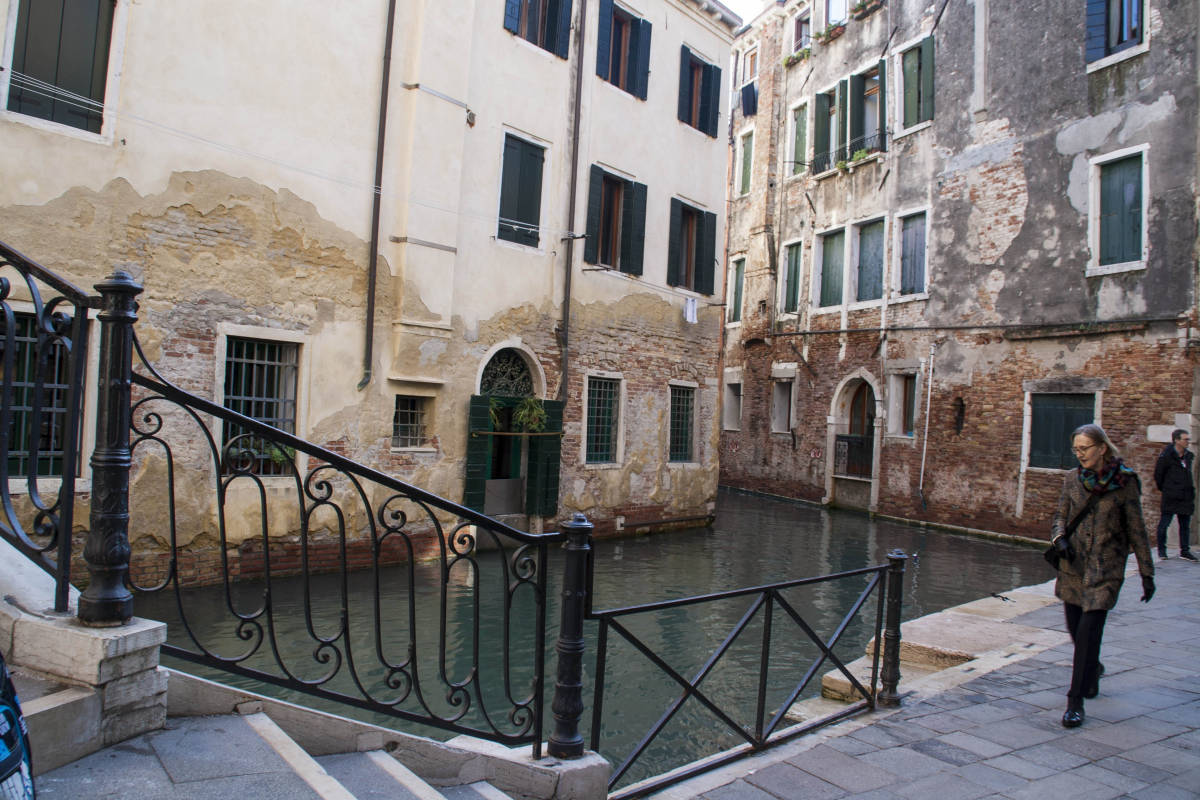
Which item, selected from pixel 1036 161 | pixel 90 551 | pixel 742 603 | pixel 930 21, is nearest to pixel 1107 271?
pixel 1036 161

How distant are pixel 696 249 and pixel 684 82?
2846 millimetres

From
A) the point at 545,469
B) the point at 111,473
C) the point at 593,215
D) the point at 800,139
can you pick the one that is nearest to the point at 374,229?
the point at 593,215

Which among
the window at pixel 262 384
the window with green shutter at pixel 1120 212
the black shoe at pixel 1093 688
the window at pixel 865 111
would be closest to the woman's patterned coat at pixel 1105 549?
the black shoe at pixel 1093 688

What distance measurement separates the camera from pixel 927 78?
1641 cm

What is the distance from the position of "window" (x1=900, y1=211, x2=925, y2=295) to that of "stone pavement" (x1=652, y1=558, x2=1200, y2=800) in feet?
39.5

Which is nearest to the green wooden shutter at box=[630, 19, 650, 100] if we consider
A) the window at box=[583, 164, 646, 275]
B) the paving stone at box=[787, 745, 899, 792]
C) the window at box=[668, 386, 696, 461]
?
the window at box=[583, 164, 646, 275]

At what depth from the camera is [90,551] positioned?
2.46m

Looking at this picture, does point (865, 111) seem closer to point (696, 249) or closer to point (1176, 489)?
point (696, 249)

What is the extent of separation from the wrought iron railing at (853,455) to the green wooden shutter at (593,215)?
8457 millimetres

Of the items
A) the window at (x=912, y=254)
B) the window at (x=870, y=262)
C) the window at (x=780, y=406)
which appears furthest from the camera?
the window at (x=780, y=406)

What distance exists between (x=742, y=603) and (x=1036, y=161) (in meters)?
10.1

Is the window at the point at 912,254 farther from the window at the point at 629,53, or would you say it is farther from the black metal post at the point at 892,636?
the black metal post at the point at 892,636

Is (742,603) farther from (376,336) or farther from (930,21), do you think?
(930,21)

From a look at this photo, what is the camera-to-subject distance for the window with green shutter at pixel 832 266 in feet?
61.2
